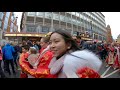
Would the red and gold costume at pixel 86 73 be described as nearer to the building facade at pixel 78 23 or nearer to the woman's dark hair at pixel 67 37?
the woman's dark hair at pixel 67 37

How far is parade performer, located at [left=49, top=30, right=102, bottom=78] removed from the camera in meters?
0.95

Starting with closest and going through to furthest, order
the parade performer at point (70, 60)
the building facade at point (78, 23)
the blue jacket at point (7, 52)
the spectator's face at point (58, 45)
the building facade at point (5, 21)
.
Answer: the parade performer at point (70, 60) → the spectator's face at point (58, 45) → the building facade at point (5, 21) → the blue jacket at point (7, 52) → the building facade at point (78, 23)

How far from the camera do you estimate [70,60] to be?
952 mm

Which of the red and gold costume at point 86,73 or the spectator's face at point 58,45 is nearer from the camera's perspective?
the red and gold costume at point 86,73

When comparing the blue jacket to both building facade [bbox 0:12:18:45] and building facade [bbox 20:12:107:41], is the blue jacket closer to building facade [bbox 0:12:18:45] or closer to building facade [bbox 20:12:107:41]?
building facade [bbox 0:12:18:45]

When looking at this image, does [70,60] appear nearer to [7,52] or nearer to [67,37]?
[67,37]

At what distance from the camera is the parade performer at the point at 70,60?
0.95 meters

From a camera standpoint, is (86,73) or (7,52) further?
(7,52)

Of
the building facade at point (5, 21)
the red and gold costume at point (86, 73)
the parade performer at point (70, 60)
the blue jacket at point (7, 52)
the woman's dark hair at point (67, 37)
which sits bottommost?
the blue jacket at point (7, 52)

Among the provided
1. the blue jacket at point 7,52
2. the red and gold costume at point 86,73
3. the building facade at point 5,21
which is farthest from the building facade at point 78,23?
the red and gold costume at point 86,73

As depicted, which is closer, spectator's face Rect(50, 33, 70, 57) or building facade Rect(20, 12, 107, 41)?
spectator's face Rect(50, 33, 70, 57)

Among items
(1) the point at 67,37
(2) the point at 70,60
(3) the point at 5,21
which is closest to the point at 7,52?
(1) the point at 67,37

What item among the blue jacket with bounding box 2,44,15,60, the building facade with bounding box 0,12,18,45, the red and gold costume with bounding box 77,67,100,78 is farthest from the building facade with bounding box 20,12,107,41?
the red and gold costume with bounding box 77,67,100,78
